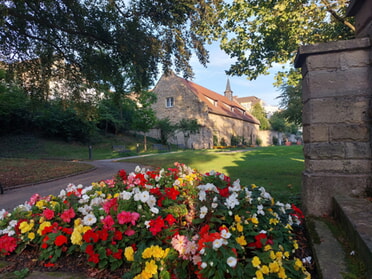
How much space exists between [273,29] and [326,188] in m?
5.69

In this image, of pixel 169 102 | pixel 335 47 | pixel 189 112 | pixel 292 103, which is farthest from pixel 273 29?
pixel 169 102

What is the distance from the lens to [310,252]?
2379 mm

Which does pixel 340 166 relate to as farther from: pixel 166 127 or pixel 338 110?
pixel 166 127

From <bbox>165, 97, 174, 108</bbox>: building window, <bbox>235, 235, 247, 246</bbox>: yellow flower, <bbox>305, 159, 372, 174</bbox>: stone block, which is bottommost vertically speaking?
<bbox>235, 235, 247, 246</bbox>: yellow flower

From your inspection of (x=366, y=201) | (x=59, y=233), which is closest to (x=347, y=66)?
(x=366, y=201)

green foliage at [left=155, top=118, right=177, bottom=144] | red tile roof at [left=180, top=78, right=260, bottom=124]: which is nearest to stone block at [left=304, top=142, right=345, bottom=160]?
green foliage at [left=155, top=118, right=177, bottom=144]

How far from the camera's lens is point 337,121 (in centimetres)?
314

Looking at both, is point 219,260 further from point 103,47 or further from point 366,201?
point 103,47

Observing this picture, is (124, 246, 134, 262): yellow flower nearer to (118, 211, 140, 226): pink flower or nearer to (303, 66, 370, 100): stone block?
(118, 211, 140, 226): pink flower

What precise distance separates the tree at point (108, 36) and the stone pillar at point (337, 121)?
457 cm

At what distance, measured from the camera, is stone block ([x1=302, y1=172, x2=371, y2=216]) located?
304 cm

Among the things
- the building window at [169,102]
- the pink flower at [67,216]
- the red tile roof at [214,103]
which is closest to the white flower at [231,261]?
the pink flower at [67,216]

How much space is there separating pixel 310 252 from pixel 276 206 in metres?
0.62

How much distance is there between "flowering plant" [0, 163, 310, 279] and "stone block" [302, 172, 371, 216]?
31cm
